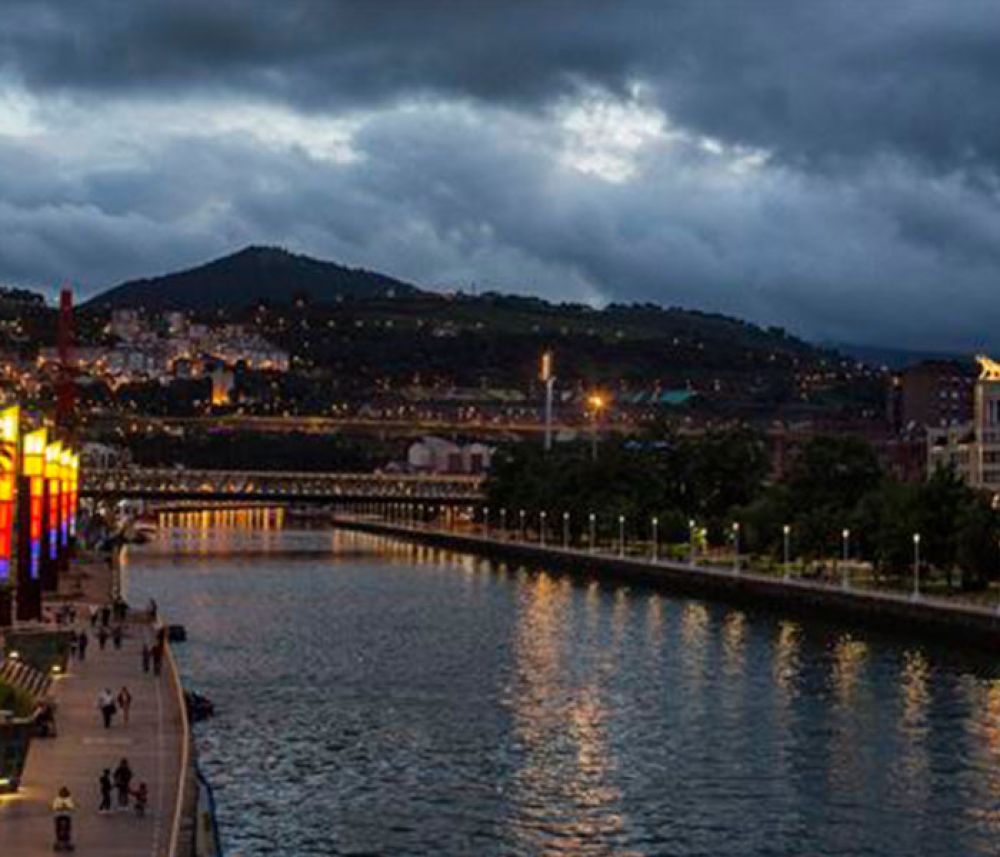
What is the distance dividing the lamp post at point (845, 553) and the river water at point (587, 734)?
158 inches

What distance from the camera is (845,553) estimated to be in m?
103

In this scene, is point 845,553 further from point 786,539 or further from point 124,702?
point 124,702

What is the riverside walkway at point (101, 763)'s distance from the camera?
3450cm

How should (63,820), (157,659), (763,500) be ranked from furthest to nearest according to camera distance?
(763,500) → (157,659) → (63,820)

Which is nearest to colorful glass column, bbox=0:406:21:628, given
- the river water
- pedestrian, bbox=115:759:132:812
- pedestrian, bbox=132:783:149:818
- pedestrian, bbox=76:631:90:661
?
pedestrian, bbox=76:631:90:661

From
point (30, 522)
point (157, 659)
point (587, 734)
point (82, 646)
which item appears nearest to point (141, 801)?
point (587, 734)

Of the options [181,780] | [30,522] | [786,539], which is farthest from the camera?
[786,539]

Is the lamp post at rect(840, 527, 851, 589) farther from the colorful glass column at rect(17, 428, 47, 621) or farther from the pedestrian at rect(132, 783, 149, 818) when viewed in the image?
the pedestrian at rect(132, 783, 149, 818)

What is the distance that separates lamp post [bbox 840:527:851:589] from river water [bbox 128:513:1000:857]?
402cm

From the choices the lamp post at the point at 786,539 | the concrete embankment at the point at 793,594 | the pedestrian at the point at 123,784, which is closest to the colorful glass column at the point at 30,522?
the pedestrian at the point at 123,784

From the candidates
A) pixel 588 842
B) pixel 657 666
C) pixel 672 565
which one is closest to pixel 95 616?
pixel 657 666

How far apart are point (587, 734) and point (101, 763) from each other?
1681 centimetres

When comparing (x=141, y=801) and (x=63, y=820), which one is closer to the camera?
(x=63, y=820)

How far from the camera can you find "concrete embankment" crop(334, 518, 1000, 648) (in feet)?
267
